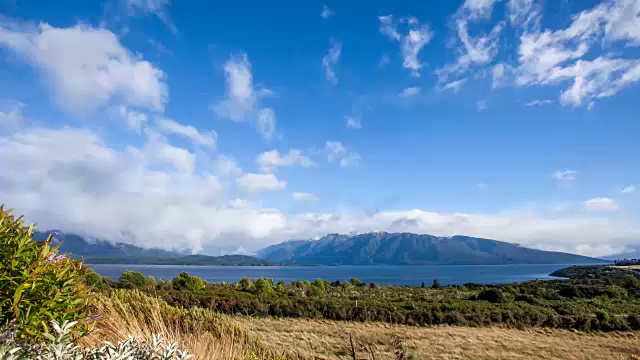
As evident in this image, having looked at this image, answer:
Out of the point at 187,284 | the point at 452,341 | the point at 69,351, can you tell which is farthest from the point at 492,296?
the point at 69,351

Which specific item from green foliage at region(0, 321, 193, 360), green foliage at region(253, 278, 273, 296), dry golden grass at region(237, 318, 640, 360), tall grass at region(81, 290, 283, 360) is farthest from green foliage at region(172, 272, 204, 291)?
green foliage at region(0, 321, 193, 360)

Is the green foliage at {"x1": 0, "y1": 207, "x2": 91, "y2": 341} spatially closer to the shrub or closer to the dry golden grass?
the dry golden grass

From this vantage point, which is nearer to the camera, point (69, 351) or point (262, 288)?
point (69, 351)

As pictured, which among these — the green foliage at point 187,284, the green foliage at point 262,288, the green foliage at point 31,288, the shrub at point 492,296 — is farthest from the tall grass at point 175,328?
the shrub at point 492,296

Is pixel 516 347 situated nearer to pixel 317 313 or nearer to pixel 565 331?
pixel 565 331

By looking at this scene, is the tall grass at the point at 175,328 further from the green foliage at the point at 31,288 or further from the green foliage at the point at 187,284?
the green foliage at the point at 187,284

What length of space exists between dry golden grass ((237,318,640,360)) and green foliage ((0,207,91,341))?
973cm

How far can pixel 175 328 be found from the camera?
19.4 feet

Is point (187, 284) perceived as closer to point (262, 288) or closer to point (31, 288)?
point (262, 288)

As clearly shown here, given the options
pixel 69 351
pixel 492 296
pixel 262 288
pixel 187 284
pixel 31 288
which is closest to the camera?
pixel 69 351

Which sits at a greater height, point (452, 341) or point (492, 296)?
point (492, 296)

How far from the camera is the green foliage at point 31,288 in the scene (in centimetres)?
289

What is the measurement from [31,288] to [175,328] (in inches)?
125

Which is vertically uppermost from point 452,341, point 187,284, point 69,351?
point 69,351
